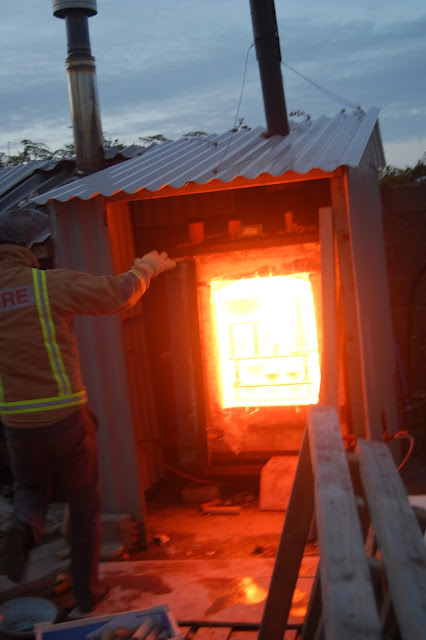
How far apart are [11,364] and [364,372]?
Result: 2.76 m

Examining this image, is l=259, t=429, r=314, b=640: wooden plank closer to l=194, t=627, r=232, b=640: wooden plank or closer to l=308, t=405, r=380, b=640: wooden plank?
l=308, t=405, r=380, b=640: wooden plank

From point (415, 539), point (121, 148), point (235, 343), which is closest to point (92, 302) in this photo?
point (235, 343)

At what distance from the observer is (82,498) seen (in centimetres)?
460

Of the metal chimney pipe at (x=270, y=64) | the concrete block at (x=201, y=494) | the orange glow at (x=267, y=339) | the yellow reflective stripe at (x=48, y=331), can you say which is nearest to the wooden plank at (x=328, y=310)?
the orange glow at (x=267, y=339)

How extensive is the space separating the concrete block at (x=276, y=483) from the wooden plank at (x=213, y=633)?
2.17 metres

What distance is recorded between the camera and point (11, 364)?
440cm

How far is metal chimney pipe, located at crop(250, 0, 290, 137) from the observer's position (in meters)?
7.55

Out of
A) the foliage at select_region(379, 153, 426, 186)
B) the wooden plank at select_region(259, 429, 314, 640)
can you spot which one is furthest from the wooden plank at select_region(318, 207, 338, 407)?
the foliage at select_region(379, 153, 426, 186)

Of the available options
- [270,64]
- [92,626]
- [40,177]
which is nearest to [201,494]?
[92,626]

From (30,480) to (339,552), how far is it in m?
2.88

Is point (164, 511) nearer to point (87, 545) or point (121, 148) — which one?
point (87, 545)

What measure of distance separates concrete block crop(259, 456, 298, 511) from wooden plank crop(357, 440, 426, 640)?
385cm

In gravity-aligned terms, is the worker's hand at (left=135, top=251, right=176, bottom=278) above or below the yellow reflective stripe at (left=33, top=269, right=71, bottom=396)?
above

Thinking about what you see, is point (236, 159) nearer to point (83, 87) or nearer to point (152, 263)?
point (152, 263)
